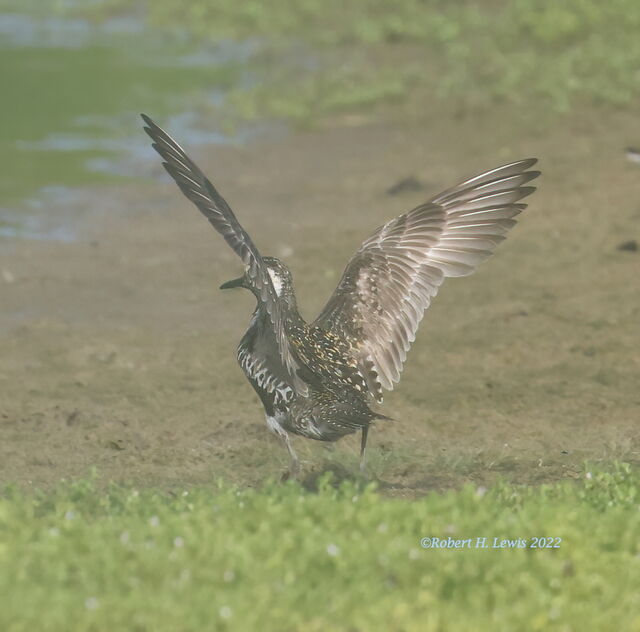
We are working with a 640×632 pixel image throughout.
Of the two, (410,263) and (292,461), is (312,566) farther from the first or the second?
(410,263)

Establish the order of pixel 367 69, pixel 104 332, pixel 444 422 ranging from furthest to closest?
pixel 367 69 < pixel 104 332 < pixel 444 422

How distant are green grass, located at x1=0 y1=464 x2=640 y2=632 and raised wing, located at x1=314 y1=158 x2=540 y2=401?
4.23 ft

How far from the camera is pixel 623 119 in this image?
14031 millimetres

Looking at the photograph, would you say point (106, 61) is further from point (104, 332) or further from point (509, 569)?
point (509, 569)

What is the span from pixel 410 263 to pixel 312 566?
2544mm

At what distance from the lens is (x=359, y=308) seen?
718cm

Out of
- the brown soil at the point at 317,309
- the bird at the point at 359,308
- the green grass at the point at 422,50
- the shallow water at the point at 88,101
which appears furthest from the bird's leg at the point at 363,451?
the green grass at the point at 422,50

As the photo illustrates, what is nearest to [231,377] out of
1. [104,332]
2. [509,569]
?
[104,332]

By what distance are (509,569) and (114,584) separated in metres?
1.50

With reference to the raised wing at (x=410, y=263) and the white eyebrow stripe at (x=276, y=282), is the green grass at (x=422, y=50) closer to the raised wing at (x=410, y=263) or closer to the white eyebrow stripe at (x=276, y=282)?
the raised wing at (x=410, y=263)

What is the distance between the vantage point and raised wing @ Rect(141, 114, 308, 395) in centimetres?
598

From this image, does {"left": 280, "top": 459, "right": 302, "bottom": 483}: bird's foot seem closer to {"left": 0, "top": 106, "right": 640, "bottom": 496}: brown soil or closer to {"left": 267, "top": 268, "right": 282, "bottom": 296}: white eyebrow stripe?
{"left": 0, "top": 106, "right": 640, "bottom": 496}: brown soil

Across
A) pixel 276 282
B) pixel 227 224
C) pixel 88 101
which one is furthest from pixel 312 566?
pixel 88 101

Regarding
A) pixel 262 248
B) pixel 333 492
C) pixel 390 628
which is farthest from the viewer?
pixel 262 248
